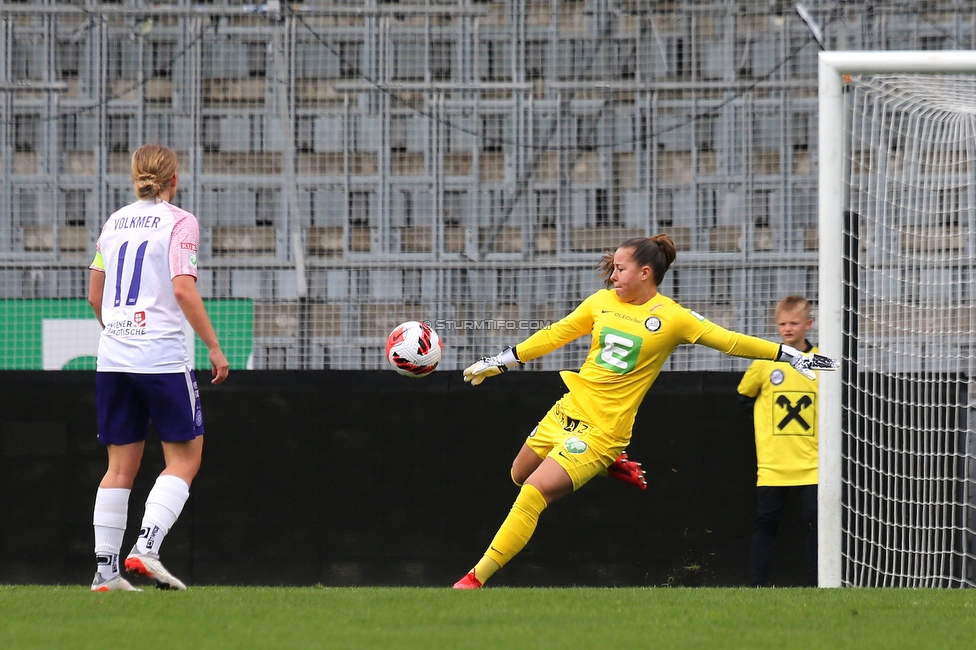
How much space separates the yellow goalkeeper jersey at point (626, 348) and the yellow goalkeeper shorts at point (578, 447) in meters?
0.04

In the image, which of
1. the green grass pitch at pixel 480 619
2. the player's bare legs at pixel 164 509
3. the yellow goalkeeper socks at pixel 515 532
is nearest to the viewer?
the green grass pitch at pixel 480 619

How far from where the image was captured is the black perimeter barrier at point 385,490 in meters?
6.89

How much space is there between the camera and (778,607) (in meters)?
4.12

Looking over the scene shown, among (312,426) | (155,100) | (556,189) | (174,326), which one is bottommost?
(312,426)

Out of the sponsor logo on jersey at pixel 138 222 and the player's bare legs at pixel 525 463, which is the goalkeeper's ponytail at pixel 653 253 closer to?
the player's bare legs at pixel 525 463

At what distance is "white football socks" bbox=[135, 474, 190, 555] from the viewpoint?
425 cm

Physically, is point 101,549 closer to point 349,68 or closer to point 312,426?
point 312,426

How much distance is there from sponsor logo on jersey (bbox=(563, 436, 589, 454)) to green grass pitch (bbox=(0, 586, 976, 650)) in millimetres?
617

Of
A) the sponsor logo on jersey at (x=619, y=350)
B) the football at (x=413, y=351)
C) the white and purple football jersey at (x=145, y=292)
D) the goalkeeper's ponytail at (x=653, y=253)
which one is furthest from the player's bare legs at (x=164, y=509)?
the goalkeeper's ponytail at (x=653, y=253)

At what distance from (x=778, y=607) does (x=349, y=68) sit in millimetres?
5672

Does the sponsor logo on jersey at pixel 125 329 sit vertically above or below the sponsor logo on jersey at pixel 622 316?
below

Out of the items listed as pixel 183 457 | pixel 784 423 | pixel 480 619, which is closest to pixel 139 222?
pixel 183 457

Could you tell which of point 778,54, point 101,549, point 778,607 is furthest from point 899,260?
point 101,549

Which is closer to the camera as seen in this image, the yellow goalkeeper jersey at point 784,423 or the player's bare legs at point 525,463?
the player's bare legs at point 525,463
